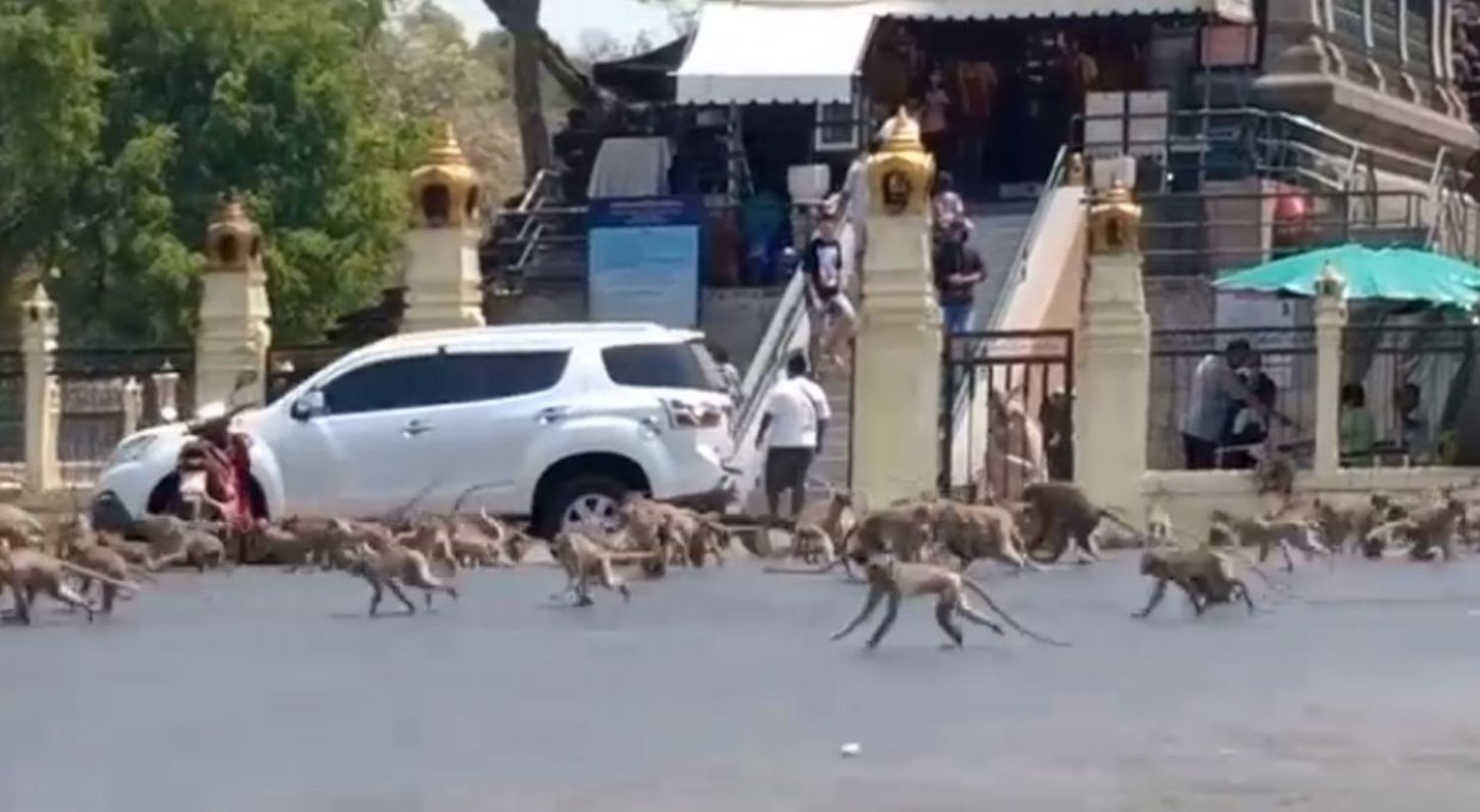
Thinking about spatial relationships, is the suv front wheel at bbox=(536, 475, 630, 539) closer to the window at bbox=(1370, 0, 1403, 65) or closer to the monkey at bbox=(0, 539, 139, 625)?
the monkey at bbox=(0, 539, 139, 625)

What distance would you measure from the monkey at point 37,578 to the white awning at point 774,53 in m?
16.4

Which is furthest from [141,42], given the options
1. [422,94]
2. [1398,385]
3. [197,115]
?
[422,94]

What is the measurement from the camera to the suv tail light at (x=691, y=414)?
2519 cm

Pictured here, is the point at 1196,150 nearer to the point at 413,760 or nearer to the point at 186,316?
the point at 186,316

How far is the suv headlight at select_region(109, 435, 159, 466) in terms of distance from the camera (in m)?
25.9

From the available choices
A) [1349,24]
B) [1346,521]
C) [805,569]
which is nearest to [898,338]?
[1346,521]

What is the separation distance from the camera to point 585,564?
1947 centimetres

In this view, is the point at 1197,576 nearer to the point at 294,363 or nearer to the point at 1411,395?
the point at 1411,395

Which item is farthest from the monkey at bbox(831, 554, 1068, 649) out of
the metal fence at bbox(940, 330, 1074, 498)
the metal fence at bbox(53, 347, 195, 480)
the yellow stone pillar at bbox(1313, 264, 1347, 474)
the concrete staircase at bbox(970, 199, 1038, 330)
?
the concrete staircase at bbox(970, 199, 1038, 330)

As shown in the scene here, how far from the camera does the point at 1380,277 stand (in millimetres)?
29375

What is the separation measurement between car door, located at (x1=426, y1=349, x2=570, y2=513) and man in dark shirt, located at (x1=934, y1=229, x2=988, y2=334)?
4.85m

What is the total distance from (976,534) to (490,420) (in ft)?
18.5

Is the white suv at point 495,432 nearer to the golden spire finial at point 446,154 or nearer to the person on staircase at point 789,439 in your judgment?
the person on staircase at point 789,439

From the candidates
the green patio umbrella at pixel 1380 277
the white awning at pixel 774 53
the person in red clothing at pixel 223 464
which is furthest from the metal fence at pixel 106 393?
the green patio umbrella at pixel 1380 277
